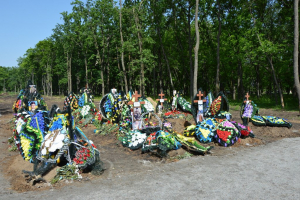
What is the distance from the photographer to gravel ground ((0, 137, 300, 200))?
15.9 ft

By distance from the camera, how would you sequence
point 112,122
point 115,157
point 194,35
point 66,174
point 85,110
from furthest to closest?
1. point 194,35
2. point 85,110
3. point 112,122
4. point 115,157
5. point 66,174

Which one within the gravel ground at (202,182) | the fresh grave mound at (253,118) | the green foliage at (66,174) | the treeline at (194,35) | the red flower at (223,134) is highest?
the treeline at (194,35)

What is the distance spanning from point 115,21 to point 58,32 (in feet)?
40.5

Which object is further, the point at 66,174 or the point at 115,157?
the point at 115,157

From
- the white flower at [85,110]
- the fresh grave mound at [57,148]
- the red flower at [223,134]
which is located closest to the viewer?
the fresh grave mound at [57,148]

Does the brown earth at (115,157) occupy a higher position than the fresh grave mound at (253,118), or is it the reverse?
the fresh grave mound at (253,118)

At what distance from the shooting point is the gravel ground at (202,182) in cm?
485

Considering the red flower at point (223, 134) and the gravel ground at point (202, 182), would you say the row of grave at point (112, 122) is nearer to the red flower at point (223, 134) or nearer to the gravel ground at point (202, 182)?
the red flower at point (223, 134)

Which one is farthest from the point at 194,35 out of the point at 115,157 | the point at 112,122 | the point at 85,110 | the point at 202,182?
the point at 202,182

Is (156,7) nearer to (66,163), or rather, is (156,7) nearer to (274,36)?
(274,36)

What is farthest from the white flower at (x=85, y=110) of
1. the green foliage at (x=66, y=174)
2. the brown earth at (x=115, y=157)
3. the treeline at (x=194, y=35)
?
the green foliage at (x=66, y=174)

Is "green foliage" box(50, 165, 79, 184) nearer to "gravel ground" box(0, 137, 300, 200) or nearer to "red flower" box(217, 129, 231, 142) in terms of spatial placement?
"gravel ground" box(0, 137, 300, 200)

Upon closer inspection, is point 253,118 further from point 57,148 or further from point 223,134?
point 57,148

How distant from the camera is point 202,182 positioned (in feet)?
18.1
